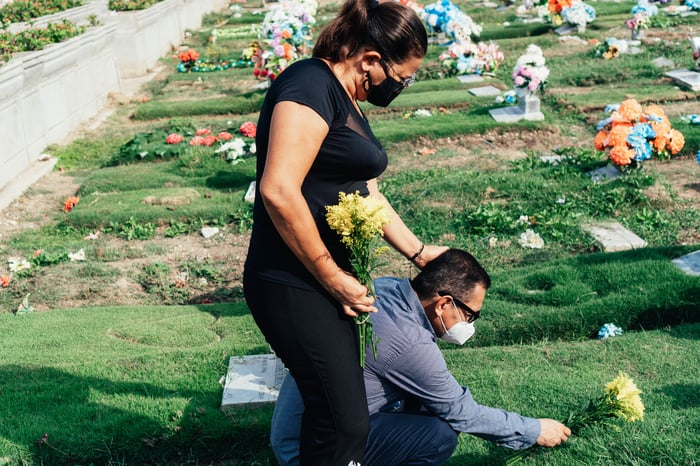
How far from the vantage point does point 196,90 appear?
16.4 metres

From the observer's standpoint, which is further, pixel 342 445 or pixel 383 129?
pixel 383 129

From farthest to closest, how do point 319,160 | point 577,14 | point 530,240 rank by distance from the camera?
point 577,14, point 530,240, point 319,160

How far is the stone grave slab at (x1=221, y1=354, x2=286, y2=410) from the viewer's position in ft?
14.2

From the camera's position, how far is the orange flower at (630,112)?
873 centimetres

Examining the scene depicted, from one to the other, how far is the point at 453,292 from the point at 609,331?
99.6 inches

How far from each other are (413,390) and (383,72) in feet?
4.24

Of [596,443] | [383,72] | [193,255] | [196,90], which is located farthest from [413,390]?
[196,90]

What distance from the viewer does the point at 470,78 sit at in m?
15.0

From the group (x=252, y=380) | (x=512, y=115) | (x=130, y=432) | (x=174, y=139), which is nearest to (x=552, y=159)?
(x=512, y=115)

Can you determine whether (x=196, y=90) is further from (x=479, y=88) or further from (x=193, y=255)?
(x=193, y=255)

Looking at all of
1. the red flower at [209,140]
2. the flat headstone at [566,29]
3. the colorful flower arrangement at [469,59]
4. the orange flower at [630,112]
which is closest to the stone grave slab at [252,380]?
the orange flower at [630,112]

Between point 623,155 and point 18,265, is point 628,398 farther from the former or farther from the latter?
point 18,265

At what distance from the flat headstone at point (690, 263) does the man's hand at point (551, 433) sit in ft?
10.3

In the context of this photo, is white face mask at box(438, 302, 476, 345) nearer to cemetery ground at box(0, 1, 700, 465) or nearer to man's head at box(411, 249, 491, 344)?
man's head at box(411, 249, 491, 344)
